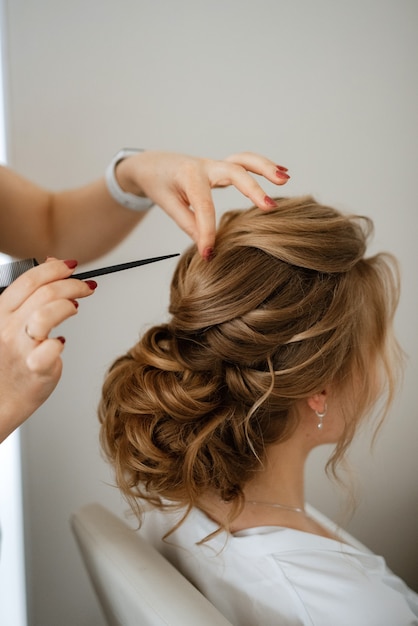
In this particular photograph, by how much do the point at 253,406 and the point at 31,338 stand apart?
13.9 inches

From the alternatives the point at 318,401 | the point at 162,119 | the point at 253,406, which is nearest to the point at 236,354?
the point at 253,406

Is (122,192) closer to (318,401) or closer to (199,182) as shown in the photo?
(199,182)

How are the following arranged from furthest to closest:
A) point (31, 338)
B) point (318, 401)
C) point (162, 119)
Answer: point (162, 119) < point (318, 401) < point (31, 338)

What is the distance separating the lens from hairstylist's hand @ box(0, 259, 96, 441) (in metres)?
0.56

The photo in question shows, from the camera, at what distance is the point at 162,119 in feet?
4.75

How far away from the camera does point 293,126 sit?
161 centimetres

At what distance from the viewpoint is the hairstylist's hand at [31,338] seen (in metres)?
0.56

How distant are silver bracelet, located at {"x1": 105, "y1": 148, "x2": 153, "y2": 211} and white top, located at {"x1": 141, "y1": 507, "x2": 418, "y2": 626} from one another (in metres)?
0.51

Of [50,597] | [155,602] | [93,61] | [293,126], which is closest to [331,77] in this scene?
[293,126]

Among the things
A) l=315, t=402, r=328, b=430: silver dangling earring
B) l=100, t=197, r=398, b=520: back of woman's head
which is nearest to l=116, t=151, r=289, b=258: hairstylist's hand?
l=100, t=197, r=398, b=520: back of woman's head

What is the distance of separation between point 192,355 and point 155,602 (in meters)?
0.30

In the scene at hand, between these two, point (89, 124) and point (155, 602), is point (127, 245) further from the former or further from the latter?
point (155, 602)

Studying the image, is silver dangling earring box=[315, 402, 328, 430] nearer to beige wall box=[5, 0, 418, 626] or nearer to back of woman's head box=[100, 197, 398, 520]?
back of woman's head box=[100, 197, 398, 520]

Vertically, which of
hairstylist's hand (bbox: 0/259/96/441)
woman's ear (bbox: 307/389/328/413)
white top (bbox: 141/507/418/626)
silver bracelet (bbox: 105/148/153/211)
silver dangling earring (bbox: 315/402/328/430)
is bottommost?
white top (bbox: 141/507/418/626)
